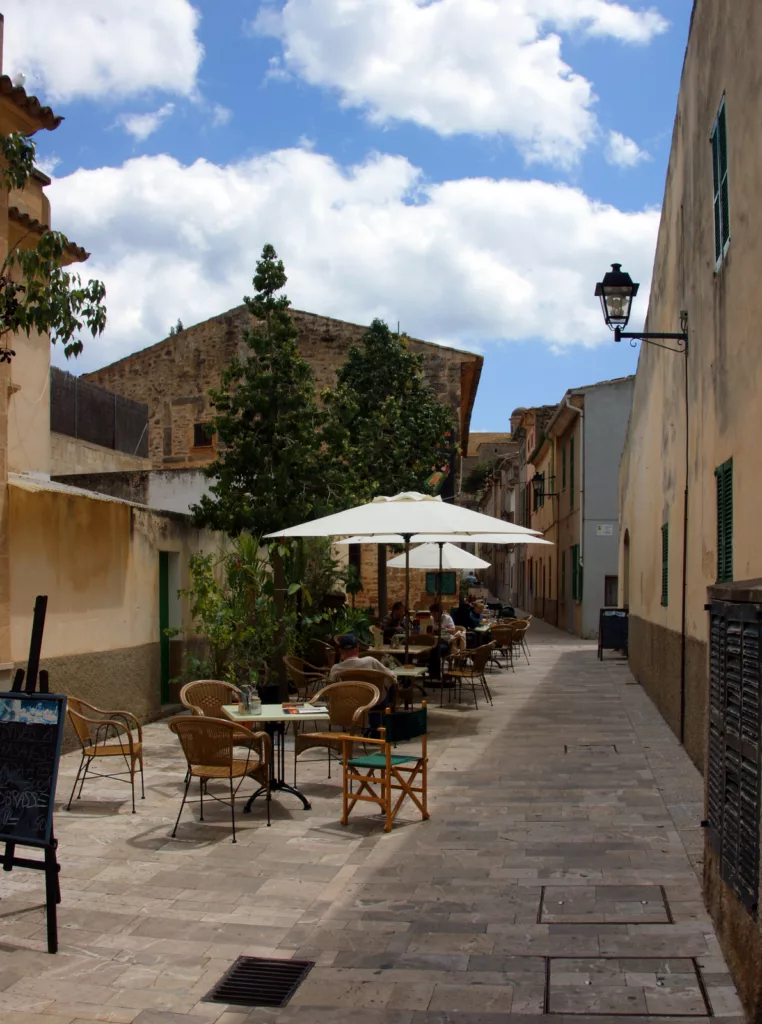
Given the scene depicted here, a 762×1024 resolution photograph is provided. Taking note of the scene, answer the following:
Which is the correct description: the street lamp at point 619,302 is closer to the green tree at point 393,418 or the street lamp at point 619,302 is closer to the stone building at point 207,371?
the green tree at point 393,418

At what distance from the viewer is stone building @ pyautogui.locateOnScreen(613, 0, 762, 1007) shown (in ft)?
13.7

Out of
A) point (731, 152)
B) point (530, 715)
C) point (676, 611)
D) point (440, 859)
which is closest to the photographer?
point (440, 859)

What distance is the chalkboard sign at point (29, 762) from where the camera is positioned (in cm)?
503

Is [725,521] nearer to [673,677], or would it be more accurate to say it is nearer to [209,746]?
[673,677]

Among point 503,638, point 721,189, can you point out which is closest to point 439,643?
point 503,638

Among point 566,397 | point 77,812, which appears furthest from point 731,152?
point 566,397

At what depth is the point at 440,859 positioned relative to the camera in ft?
20.4

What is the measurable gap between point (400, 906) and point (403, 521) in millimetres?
5394

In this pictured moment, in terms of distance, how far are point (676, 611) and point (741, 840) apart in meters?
6.36

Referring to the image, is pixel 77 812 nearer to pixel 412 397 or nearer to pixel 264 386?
pixel 264 386

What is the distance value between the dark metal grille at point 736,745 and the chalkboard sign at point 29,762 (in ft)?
10.2

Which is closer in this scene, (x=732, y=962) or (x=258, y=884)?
(x=732, y=962)

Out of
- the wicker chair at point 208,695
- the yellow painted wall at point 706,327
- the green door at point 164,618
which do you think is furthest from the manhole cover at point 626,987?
the green door at point 164,618

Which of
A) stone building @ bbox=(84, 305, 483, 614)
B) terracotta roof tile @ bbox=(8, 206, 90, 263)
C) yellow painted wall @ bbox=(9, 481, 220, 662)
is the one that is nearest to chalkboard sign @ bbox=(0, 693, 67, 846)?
yellow painted wall @ bbox=(9, 481, 220, 662)
